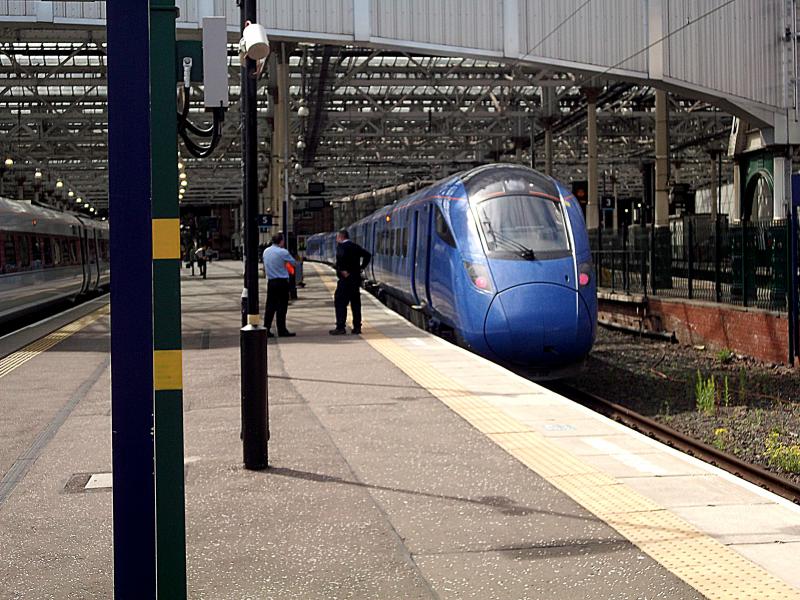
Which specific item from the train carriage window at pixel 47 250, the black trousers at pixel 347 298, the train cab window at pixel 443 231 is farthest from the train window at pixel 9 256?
the train cab window at pixel 443 231

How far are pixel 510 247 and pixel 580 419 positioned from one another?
5414 mm

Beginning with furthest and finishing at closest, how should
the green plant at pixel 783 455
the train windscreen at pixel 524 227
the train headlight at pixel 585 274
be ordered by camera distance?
the train windscreen at pixel 524 227, the train headlight at pixel 585 274, the green plant at pixel 783 455

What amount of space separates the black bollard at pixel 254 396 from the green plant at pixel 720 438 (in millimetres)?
5425

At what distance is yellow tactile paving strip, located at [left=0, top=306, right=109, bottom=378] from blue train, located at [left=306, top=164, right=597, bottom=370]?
5888 millimetres

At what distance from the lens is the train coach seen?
2059 centimetres

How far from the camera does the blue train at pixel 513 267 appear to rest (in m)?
14.0

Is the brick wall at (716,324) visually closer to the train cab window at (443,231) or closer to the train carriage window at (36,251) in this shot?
the train cab window at (443,231)

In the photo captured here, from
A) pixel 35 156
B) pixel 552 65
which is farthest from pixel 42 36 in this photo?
pixel 35 156

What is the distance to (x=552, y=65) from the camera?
21.2 meters

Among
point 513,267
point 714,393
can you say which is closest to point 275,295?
point 513,267

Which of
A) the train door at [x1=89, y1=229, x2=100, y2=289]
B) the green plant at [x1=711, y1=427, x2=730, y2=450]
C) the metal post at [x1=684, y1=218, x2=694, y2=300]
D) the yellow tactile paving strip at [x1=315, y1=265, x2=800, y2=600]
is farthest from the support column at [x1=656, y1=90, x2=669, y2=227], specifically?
the yellow tactile paving strip at [x1=315, y1=265, x2=800, y2=600]

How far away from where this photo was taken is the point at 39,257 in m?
24.0

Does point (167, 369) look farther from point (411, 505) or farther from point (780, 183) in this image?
point (780, 183)

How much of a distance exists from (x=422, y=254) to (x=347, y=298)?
1.47 meters
